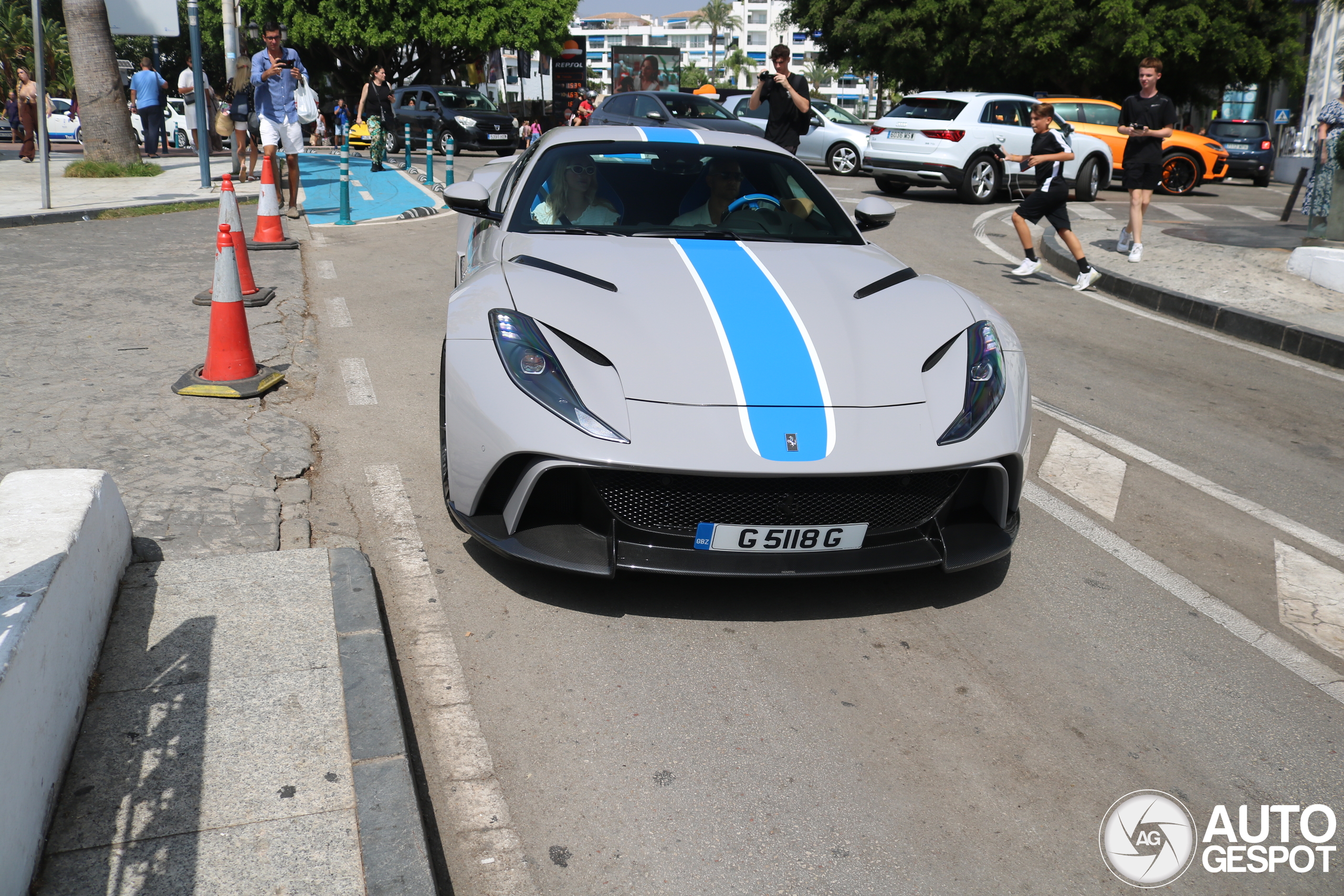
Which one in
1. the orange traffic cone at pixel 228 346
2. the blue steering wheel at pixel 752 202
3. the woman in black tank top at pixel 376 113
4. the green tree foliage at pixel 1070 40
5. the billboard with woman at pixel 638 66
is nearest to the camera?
the blue steering wheel at pixel 752 202

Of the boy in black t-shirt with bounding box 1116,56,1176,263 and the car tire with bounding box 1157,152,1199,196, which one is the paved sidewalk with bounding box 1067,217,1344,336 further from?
the car tire with bounding box 1157,152,1199,196

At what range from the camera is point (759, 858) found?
2420 millimetres

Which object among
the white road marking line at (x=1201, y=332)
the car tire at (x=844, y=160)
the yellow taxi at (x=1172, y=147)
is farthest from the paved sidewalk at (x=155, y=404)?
the yellow taxi at (x=1172, y=147)

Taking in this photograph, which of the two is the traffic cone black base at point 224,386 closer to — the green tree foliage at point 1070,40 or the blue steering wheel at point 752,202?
the blue steering wheel at point 752,202

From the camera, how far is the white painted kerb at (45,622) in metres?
2.06

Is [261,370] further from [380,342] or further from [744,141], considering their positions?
[744,141]

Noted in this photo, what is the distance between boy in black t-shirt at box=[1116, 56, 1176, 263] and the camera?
10445 millimetres

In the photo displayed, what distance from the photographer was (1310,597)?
3.87 metres

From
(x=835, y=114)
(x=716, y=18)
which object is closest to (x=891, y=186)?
(x=835, y=114)

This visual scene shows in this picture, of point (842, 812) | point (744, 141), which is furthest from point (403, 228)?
point (842, 812)

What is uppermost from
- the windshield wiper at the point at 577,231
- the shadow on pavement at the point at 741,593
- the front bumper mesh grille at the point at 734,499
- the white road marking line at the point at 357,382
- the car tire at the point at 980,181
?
the windshield wiper at the point at 577,231

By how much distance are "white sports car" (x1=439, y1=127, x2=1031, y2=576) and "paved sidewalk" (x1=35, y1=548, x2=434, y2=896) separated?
0.65 m

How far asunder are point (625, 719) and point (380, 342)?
452 centimetres

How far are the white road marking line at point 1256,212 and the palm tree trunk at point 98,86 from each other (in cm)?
1634
